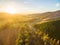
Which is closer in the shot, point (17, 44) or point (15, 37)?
point (17, 44)

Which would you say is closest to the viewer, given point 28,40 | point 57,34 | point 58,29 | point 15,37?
point 28,40

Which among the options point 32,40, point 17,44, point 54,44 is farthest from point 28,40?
point 54,44

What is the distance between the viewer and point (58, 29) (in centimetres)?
1228

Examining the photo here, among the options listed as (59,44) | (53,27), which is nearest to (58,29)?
(53,27)

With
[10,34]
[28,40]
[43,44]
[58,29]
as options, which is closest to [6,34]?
[10,34]

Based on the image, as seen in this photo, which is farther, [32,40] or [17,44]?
[32,40]

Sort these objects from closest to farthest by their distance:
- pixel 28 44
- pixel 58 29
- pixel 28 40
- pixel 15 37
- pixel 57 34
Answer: pixel 28 44, pixel 28 40, pixel 15 37, pixel 57 34, pixel 58 29

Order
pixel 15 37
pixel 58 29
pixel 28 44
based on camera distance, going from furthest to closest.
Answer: pixel 58 29
pixel 15 37
pixel 28 44

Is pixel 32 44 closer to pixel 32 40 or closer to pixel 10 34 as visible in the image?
pixel 32 40

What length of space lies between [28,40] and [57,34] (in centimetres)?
302

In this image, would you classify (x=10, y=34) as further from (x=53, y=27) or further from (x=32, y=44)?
(x=53, y=27)

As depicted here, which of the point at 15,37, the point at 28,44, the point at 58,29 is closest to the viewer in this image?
the point at 28,44

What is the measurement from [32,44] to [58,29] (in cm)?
428

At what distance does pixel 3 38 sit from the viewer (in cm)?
956
